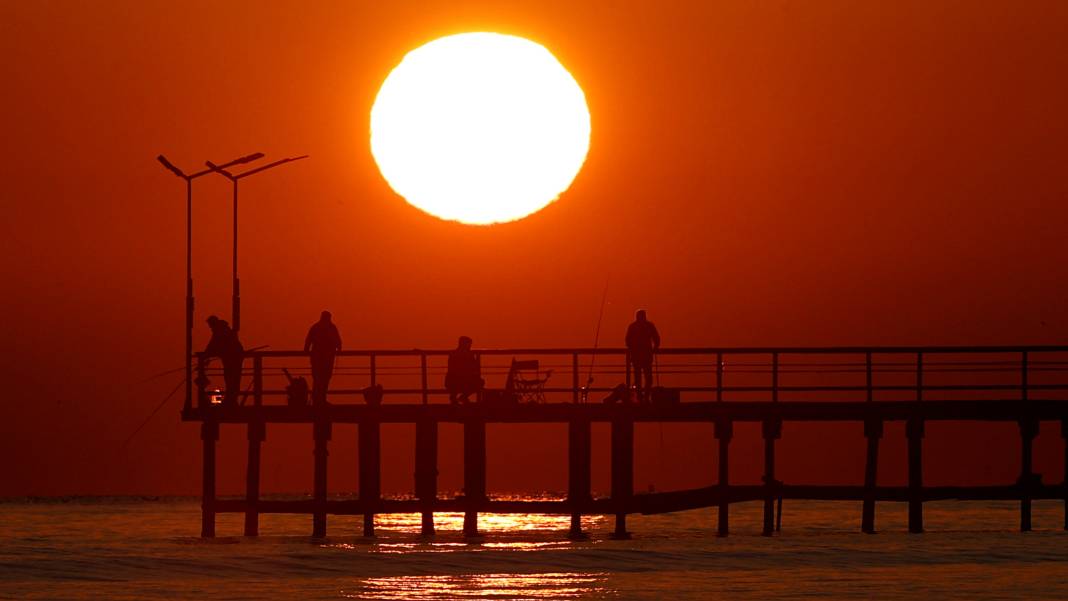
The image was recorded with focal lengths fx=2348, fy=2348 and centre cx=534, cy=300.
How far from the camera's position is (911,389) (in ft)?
171

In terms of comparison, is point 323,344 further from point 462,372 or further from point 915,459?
point 915,459

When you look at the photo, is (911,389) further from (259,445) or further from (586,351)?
(259,445)

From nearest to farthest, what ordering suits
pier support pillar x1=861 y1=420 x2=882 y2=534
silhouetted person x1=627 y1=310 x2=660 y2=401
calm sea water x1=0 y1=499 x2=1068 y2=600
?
calm sea water x1=0 y1=499 x2=1068 y2=600 → silhouetted person x1=627 y1=310 x2=660 y2=401 → pier support pillar x1=861 y1=420 x2=882 y2=534

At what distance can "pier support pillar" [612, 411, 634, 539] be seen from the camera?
53.5m

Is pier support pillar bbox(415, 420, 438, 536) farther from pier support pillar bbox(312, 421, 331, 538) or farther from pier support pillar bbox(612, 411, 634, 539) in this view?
pier support pillar bbox(612, 411, 634, 539)

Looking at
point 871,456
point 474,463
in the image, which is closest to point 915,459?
point 871,456

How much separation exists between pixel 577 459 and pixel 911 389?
7.92m

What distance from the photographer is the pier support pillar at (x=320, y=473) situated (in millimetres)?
55181

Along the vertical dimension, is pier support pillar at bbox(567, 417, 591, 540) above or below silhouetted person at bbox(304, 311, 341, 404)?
below

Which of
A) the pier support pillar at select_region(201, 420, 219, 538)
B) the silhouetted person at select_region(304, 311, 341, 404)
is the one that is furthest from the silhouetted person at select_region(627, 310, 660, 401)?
the pier support pillar at select_region(201, 420, 219, 538)

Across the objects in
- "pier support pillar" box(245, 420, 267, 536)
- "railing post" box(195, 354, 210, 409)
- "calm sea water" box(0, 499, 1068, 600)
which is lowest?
"calm sea water" box(0, 499, 1068, 600)

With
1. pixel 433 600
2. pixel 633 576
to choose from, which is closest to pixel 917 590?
pixel 633 576

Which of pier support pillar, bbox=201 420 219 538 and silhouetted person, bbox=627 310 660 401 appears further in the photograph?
pier support pillar, bbox=201 420 219 538

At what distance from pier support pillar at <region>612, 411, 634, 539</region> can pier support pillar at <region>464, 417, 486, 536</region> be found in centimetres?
305
